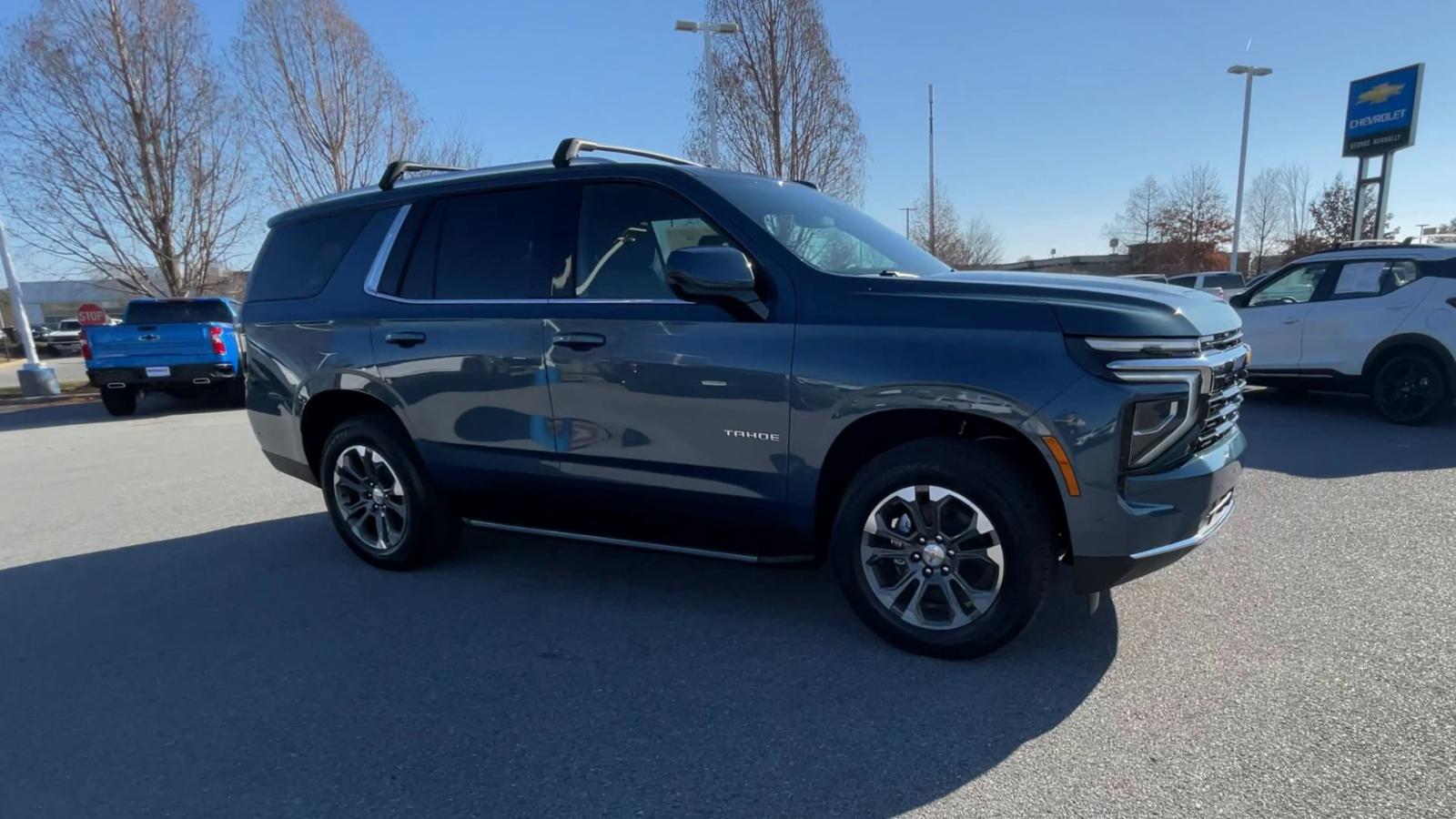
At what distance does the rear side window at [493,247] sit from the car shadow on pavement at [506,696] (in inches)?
62.3

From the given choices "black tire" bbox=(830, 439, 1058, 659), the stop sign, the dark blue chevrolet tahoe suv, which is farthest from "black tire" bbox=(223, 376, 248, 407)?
"black tire" bbox=(830, 439, 1058, 659)

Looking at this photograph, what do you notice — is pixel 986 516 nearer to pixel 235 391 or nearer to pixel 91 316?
pixel 235 391

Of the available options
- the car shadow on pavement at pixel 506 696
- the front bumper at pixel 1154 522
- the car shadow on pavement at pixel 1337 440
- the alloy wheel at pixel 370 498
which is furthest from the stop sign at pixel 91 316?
the car shadow on pavement at pixel 1337 440

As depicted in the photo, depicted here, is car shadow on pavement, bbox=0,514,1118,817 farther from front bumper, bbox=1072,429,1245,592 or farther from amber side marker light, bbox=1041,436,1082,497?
amber side marker light, bbox=1041,436,1082,497

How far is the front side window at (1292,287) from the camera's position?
8445 millimetres

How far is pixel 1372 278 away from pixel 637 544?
27.2 ft

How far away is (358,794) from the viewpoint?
2.50 metres

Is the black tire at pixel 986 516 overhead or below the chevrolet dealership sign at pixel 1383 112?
below

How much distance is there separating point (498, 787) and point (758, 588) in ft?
5.89

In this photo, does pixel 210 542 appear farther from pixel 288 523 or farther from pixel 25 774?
pixel 25 774

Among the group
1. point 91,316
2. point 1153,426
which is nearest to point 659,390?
point 1153,426

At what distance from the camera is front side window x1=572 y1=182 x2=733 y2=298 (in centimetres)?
357

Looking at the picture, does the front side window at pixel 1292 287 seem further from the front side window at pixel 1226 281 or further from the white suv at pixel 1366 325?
the front side window at pixel 1226 281

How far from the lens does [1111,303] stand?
2.85 m
